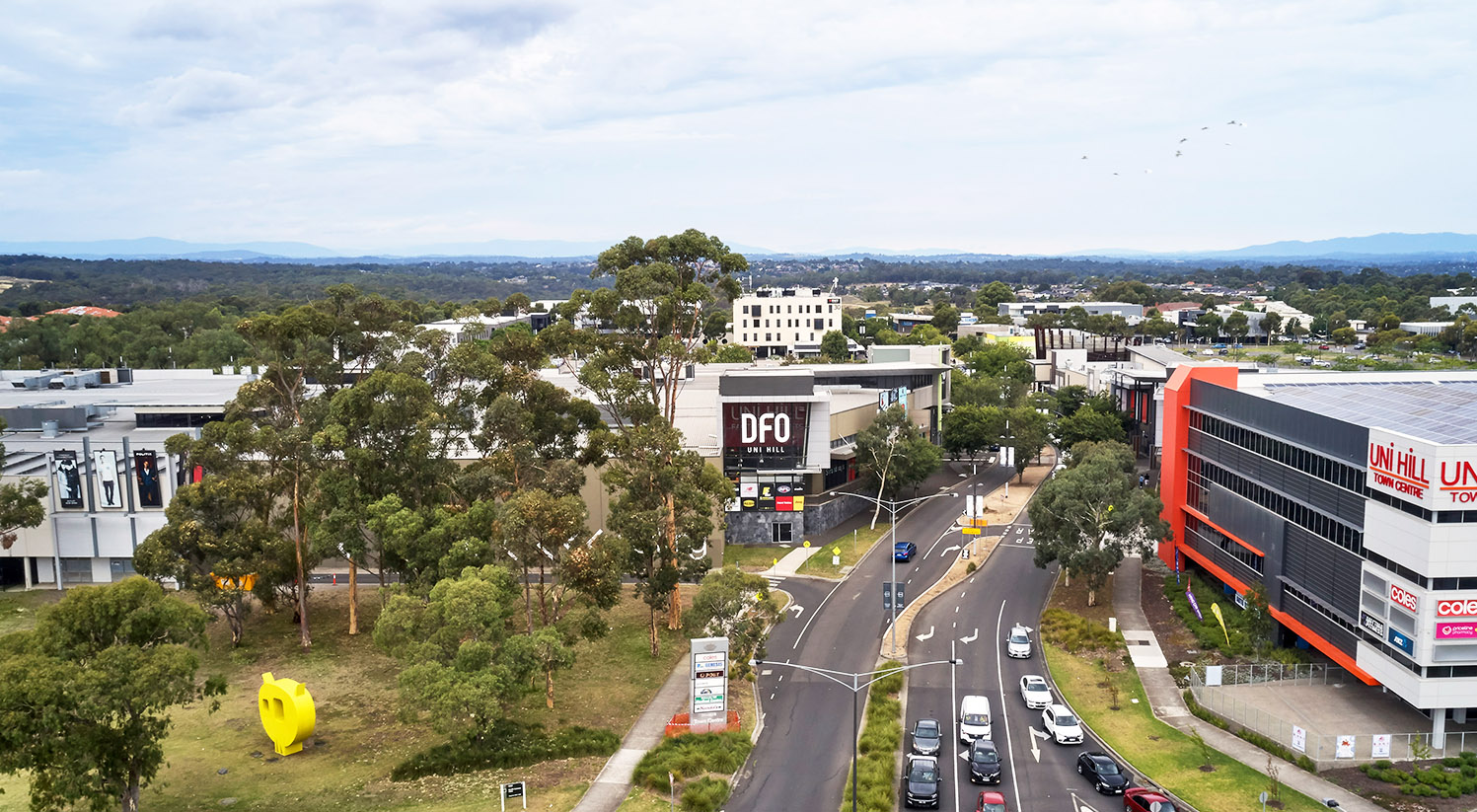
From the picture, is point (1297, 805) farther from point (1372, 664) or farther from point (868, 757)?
point (868, 757)

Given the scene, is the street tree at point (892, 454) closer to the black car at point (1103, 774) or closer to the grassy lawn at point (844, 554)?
the grassy lawn at point (844, 554)

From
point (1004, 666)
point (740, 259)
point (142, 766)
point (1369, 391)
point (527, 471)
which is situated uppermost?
point (740, 259)

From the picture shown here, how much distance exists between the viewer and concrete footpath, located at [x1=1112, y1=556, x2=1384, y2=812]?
38.7m

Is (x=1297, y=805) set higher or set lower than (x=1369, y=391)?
lower

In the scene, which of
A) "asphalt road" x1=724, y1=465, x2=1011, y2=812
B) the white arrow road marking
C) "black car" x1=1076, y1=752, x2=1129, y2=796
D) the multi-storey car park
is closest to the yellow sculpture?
"asphalt road" x1=724, y1=465, x2=1011, y2=812

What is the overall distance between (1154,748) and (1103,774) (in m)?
4.98

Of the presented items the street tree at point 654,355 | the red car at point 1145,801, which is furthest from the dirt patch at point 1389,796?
the street tree at point 654,355

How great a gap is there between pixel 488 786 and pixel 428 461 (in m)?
21.6

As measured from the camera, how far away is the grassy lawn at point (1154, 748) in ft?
125

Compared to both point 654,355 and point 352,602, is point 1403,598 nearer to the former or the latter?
point 654,355

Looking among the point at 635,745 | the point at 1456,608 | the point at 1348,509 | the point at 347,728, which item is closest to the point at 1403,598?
the point at 1456,608

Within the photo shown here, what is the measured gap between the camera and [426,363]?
60250mm

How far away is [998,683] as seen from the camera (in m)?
51.1

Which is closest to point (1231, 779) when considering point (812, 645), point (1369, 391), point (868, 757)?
point (868, 757)
